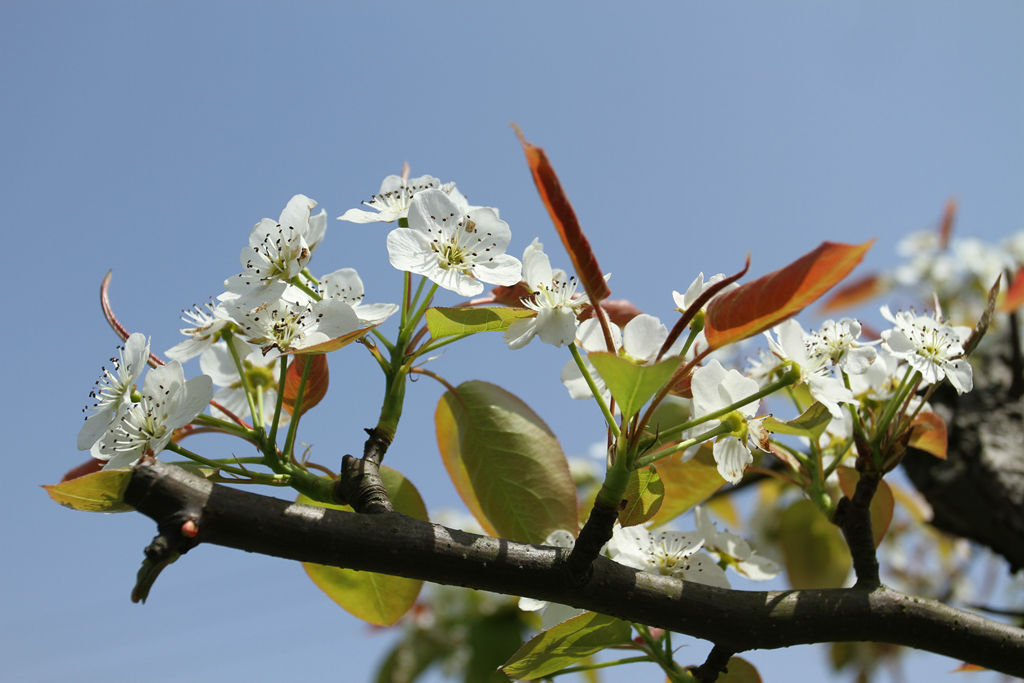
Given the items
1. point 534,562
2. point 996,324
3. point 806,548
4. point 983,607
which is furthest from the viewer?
point 996,324

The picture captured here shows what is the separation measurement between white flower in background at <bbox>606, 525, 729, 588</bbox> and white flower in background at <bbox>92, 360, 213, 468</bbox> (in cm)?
52

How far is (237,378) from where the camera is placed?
0.98m

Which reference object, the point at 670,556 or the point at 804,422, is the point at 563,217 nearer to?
the point at 804,422

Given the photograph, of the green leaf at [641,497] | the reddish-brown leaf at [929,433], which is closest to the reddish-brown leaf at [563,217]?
the green leaf at [641,497]

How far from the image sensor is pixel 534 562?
0.72 metres

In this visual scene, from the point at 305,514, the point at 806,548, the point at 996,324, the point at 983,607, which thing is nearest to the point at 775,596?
the point at 305,514

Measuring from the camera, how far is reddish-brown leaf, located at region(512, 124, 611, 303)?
0.64 meters

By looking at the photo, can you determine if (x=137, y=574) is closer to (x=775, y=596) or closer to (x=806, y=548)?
(x=775, y=596)

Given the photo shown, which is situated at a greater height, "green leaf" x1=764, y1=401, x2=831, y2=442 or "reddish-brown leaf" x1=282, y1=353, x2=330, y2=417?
"reddish-brown leaf" x1=282, y1=353, x2=330, y2=417

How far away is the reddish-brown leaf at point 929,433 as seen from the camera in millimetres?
992

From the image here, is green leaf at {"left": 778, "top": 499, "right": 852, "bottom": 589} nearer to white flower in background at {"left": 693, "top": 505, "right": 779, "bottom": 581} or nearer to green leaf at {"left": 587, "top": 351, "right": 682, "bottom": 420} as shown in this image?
white flower in background at {"left": 693, "top": 505, "right": 779, "bottom": 581}

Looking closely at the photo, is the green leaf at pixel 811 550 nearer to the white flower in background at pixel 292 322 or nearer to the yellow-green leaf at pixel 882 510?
the yellow-green leaf at pixel 882 510

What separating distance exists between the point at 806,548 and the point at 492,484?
1.09 m

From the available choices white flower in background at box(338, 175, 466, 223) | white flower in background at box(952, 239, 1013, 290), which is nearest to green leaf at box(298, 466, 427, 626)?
white flower in background at box(338, 175, 466, 223)
